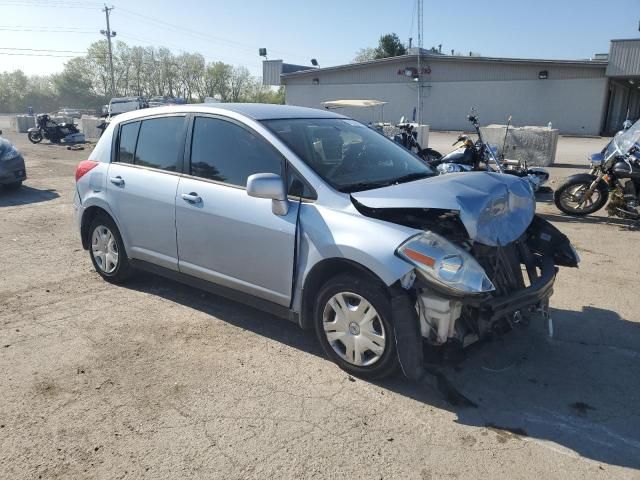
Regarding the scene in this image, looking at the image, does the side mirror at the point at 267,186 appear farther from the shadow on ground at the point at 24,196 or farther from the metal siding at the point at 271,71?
the metal siding at the point at 271,71

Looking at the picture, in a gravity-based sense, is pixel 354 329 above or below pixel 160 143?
below

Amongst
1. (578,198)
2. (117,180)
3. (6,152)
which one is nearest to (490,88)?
(578,198)

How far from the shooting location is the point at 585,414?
3.14 m

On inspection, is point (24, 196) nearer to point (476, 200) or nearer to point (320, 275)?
point (320, 275)

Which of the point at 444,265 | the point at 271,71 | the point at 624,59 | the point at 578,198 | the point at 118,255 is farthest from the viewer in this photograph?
the point at 271,71

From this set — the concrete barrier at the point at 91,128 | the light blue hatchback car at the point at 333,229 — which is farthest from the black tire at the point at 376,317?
the concrete barrier at the point at 91,128

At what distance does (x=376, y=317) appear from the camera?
329 centimetres

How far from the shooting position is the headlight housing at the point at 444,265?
10.0 feet

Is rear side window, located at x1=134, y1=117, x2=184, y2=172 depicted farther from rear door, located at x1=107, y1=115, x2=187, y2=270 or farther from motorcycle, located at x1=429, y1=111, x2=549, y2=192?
motorcycle, located at x1=429, y1=111, x2=549, y2=192

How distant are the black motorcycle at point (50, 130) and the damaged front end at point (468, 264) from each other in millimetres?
23034

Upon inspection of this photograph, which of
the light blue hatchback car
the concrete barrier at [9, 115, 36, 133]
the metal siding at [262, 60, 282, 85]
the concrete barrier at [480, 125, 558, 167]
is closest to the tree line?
the metal siding at [262, 60, 282, 85]

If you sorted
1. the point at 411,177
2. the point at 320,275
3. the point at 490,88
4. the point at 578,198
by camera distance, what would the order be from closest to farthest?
1. the point at 320,275
2. the point at 411,177
3. the point at 578,198
4. the point at 490,88

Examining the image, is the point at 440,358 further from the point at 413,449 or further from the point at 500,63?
the point at 500,63

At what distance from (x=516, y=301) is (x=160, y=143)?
129 inches
